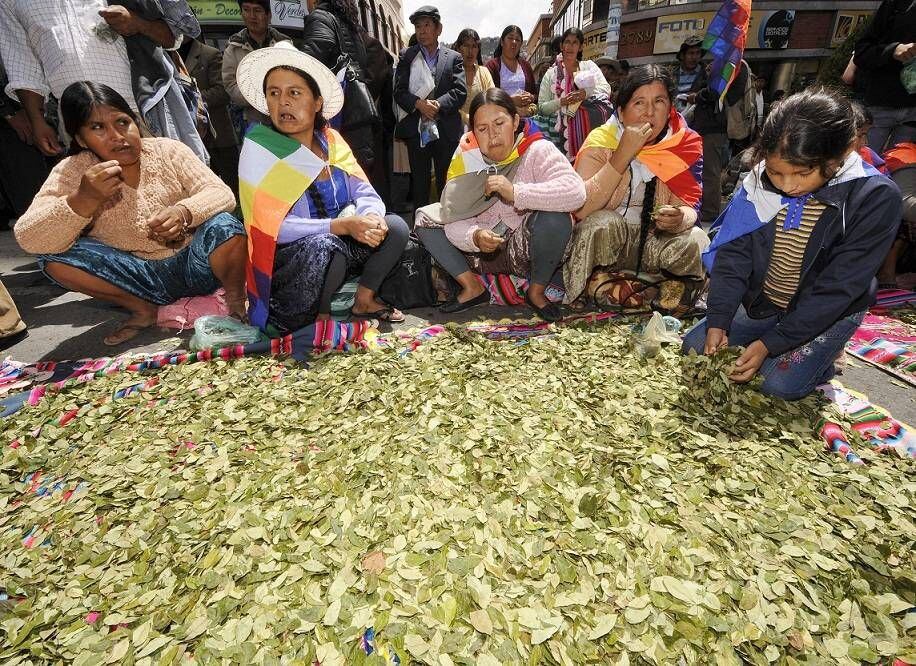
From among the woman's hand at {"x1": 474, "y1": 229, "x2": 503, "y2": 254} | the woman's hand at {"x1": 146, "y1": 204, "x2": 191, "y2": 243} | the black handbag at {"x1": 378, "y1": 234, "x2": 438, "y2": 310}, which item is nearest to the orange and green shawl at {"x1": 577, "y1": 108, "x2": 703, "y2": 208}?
the woman's hand at {"x1": 474, "y1": 229, "x2": 503, "y2": 254}

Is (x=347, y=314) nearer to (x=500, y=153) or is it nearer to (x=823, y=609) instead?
(x=500, y=153)

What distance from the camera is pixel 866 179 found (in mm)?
2023

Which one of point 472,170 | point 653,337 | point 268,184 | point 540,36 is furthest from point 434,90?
point 540,36

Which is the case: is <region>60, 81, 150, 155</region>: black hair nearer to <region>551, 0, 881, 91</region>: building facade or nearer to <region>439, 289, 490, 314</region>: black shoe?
<region>439, 289, 490, 314</region>: black shoe

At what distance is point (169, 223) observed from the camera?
2.90 metres

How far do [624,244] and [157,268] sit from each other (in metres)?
3.50

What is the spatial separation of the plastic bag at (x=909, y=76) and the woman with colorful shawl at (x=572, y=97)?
247cm

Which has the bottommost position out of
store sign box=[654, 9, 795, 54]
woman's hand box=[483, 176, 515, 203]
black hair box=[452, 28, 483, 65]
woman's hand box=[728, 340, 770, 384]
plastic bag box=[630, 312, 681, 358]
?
plastic bag box=[630, 312, 681, 358]

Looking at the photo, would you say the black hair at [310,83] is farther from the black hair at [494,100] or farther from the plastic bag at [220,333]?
the plastic bag at [220,333]

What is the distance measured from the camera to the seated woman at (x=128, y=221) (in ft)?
9.42

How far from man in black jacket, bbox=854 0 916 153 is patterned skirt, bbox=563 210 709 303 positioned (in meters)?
2.30

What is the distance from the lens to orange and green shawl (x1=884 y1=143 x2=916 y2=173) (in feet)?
12.6

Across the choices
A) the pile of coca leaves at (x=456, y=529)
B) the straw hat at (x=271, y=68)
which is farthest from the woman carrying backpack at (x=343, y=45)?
the pile of coca leaves at (x=456, y=529)

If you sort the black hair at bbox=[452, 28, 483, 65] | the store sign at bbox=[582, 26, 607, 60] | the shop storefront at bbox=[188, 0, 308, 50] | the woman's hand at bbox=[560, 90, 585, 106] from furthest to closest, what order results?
the store sign at bbox=[582, 26, 607, 60] → the shop storefront at bbox=[188, 0, 308, 50] → the black hair at bbox=[452, 28, 483, 65] → the woman's hand at bbox=[560, 90, 585, 106]
